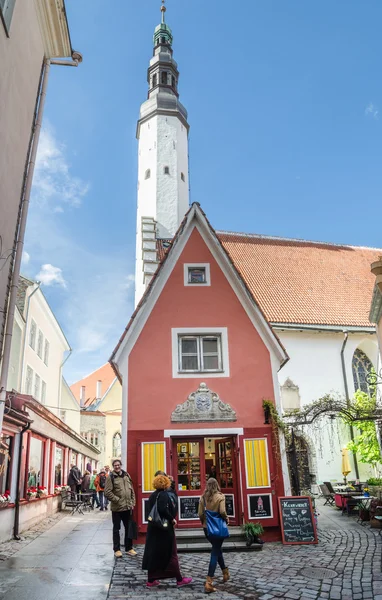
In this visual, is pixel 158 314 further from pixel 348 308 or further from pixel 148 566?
pixel 348 308

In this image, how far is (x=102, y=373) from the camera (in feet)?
173

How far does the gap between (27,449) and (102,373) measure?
38.5 m

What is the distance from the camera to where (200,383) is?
1295 cm

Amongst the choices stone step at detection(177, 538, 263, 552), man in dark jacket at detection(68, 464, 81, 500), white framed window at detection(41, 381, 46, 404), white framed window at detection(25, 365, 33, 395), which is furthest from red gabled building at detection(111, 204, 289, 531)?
white framed window at detection(41, 381, 46, 404)

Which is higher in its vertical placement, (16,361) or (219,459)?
(16,361)

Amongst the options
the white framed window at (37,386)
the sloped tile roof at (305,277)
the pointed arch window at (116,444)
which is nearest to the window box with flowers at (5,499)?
the white framed window at (37,386)

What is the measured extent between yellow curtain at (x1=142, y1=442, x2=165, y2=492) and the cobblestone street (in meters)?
1.46

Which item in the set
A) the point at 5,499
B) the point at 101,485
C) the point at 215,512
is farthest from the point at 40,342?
the point at 215,512

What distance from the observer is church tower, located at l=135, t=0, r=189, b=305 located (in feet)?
104

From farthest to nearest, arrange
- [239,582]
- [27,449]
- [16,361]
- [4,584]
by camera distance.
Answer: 1. [16,361]
2. [27,449]
3. [239,582]
4. [4,584]

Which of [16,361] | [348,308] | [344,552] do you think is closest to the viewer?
[344,552]

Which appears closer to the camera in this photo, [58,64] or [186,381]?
[58,64]

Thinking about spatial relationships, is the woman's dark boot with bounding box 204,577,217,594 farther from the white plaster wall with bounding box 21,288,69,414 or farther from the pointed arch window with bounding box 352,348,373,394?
the pointed arch window with bounding box 352,348,373,394

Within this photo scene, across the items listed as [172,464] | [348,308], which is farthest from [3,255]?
[348,308]
